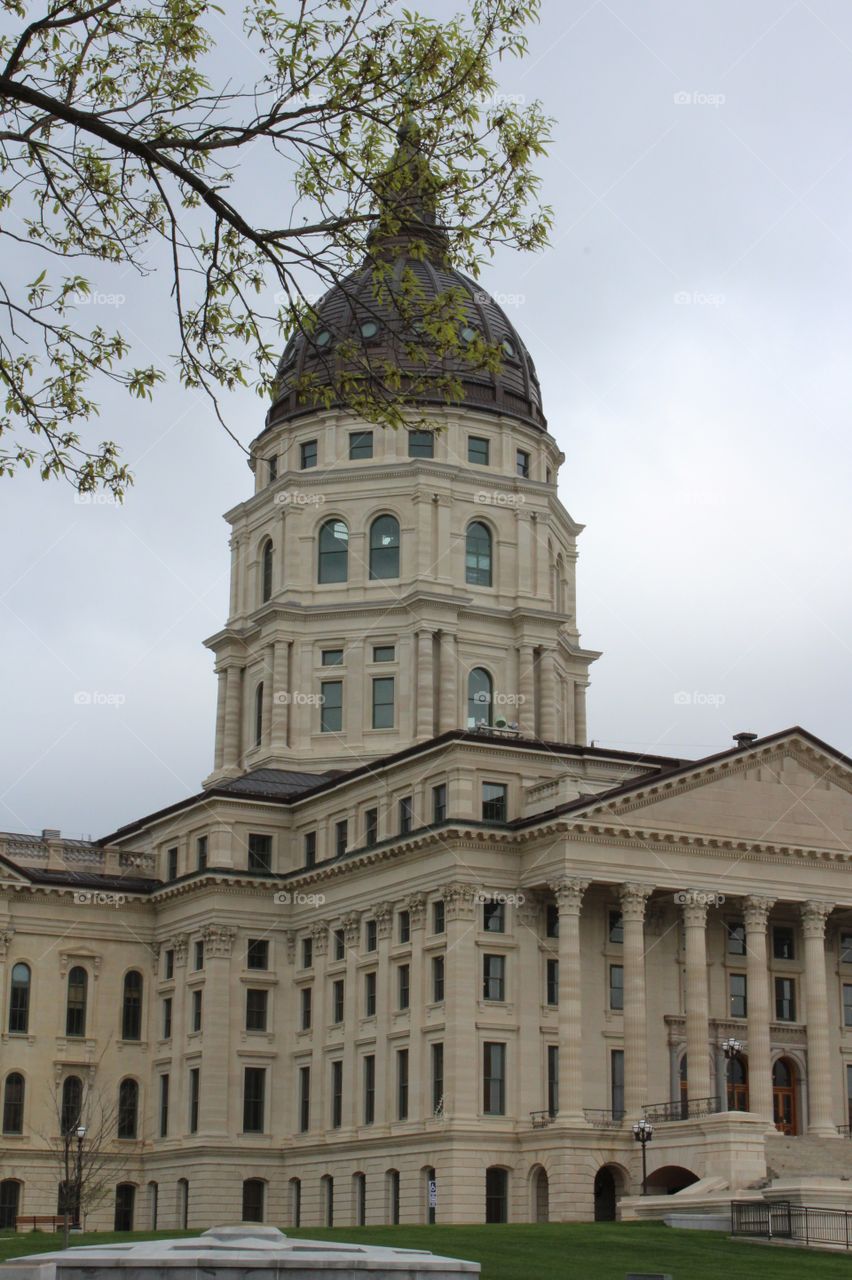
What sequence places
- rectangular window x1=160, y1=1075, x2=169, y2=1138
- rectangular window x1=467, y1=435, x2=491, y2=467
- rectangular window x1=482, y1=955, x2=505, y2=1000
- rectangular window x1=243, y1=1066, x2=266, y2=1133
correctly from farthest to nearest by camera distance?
rectangular window x1=467, y1=435, x2=491, y2=467 → rectangular window x1=160, y1=1075, x2=169, y2=1138 → rectangular window x1=243, y1=1066, x2=266, y2=1133 → rectangular window x1=482, y1=955, x2=505, y2=1000

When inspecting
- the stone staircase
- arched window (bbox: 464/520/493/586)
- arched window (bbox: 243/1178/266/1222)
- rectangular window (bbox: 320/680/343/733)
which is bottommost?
arched window (bbox: 243/1178/266/1222)

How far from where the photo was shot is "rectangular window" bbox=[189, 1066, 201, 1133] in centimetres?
7788

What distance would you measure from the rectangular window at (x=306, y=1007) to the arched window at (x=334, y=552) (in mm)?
21254

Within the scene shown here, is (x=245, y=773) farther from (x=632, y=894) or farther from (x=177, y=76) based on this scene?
(x=177, y=76)

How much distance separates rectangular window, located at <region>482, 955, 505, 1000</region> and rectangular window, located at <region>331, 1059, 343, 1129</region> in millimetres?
9440

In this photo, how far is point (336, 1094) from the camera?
74.1 meters

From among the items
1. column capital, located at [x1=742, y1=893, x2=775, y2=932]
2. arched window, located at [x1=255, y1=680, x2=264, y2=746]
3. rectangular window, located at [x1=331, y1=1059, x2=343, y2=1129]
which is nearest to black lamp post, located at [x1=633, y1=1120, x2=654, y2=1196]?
column capital, located at [x1=742, y1=893, x2=775, y2=932]

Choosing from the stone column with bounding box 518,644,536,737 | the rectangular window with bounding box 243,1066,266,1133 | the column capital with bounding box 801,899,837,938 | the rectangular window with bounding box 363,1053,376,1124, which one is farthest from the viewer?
the stone column with bounding box 518,644,536,737

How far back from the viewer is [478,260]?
941 inches

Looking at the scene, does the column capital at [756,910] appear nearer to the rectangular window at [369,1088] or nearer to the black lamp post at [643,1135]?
the black lamp post at [643,1135]

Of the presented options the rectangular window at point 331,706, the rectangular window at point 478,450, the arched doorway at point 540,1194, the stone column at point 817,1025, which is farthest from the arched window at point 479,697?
the arched doorway at point 540,1194

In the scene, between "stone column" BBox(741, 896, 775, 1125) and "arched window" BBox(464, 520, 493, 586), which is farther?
"arched window" BBox(464, 520, 493, 586)

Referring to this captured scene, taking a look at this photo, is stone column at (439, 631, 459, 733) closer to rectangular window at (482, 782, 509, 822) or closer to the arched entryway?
rectangular window at (482, 782, 509, 822)

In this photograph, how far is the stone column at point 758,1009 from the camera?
6754cm
